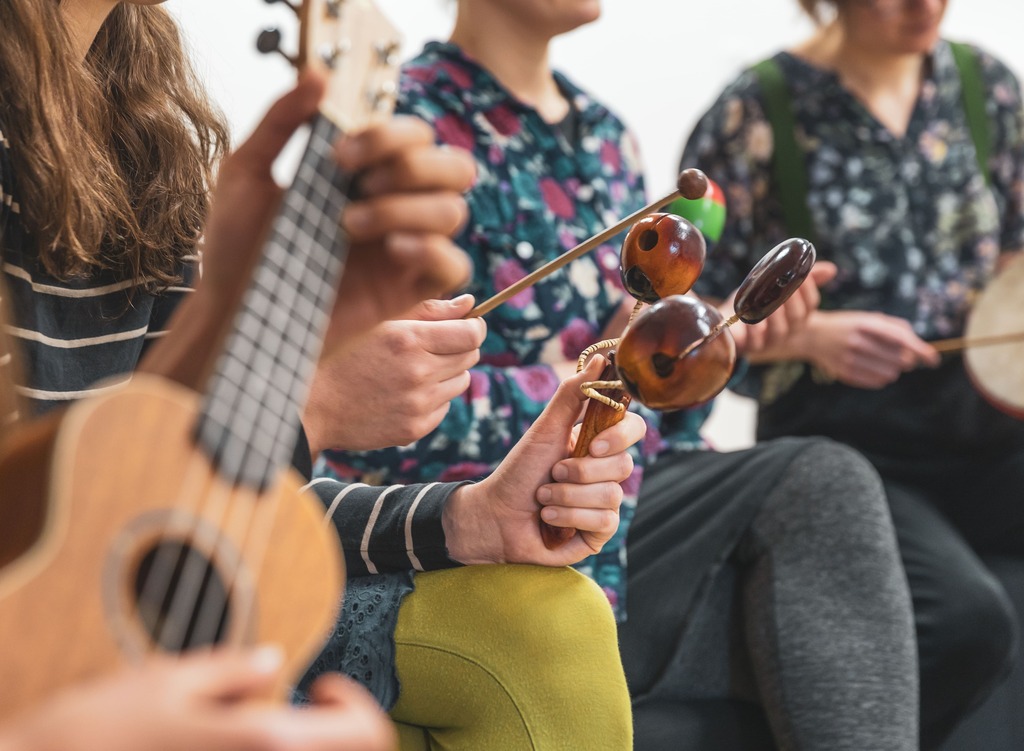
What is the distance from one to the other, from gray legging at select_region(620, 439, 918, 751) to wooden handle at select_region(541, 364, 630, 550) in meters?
0.27

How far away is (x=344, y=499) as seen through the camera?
2.34ft

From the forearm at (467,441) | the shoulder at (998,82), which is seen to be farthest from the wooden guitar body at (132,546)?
the shoulder at (998,82)

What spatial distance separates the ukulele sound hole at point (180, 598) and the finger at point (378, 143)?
161mm

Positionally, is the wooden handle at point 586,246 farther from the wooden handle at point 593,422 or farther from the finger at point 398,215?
the finger at point 398,215

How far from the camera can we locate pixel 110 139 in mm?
682

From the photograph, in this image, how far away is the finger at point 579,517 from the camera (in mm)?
622

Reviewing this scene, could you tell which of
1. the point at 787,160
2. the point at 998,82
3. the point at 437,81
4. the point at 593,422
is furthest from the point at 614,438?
the point at 998,82

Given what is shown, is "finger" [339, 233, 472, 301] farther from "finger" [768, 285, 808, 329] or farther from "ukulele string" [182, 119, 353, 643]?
"finger" [768, 285, 808, 329]

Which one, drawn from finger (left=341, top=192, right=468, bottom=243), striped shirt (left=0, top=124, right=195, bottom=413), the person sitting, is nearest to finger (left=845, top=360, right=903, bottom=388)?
the person sitting

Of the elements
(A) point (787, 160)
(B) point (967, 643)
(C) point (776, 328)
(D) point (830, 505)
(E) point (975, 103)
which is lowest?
(B) point (967, 643)

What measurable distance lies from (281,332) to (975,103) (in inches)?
47.9

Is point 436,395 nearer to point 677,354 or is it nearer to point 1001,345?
point 677,354

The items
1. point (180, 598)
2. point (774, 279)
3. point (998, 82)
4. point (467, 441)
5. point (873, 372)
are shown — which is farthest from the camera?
point (998, 82)

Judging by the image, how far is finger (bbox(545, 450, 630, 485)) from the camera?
619mm
